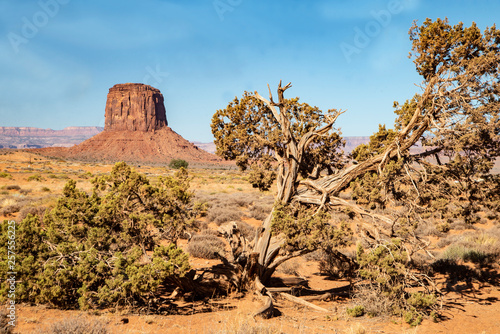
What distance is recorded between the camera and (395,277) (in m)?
6.05


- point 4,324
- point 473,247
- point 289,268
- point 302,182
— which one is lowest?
point 289,268

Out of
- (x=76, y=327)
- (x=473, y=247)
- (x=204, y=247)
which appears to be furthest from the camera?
(x=473, y=247)

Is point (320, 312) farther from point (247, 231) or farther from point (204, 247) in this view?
point (247, 231)

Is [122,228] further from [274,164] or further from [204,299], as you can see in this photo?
[274,164]

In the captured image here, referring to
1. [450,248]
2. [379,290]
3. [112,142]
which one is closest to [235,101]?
[379,290]

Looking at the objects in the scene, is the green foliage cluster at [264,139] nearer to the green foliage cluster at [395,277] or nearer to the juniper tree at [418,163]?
the juniper tree at [418,163]

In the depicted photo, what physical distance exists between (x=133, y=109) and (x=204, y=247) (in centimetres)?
16040

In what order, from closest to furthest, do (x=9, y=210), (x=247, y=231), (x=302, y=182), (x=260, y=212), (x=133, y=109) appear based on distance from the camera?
(x=302, y=182) → (x=247, y=231) → (x=9, y=210) → (x=260, y=212) → (x=133, y=109)

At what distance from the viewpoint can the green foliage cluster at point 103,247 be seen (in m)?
5.32

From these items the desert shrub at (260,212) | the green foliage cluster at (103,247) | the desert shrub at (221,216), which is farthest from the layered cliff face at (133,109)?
the green foliage cluster at (103,247)

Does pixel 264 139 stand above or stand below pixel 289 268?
above

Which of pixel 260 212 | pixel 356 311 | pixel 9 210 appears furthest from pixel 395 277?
pixel 9 210

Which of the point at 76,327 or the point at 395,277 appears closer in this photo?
the point at 76,327

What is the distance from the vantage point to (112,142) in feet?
453
